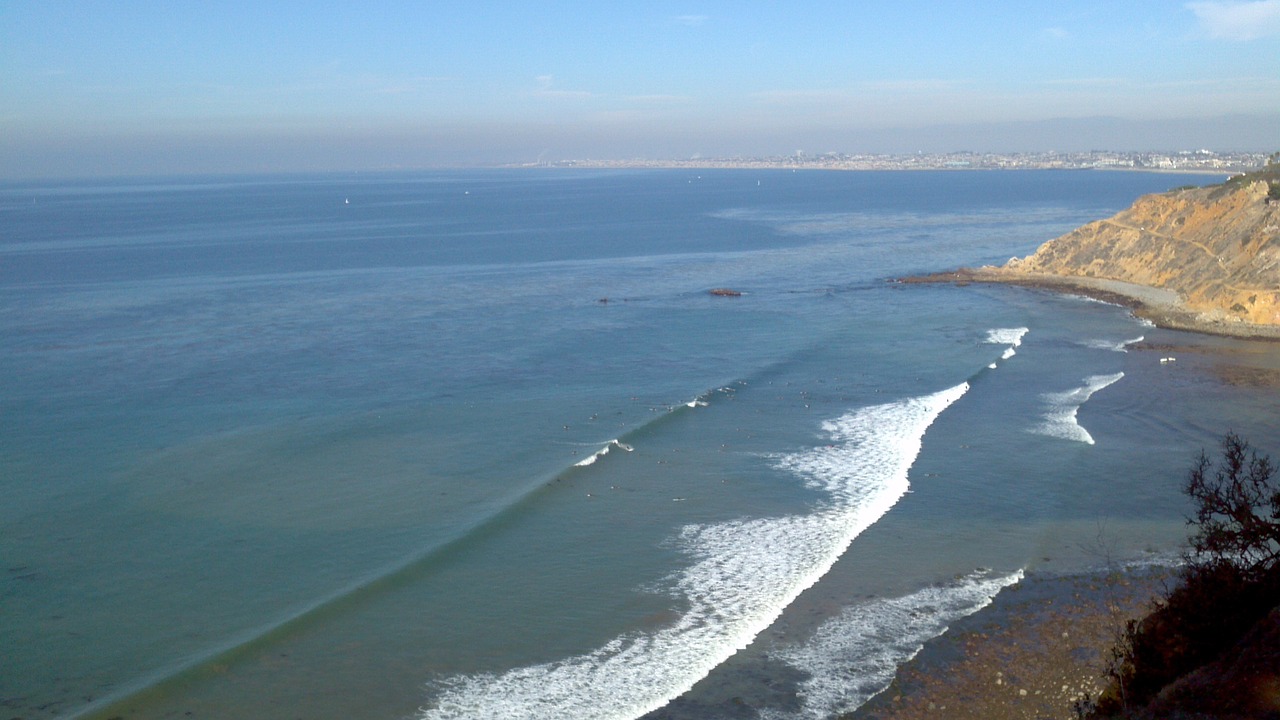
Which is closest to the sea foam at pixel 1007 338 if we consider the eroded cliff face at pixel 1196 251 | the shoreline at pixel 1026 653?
the eroded cliff face at pixel 1196 251

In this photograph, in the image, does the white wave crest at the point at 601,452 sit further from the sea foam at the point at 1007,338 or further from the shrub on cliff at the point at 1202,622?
the sea foam at the point at 1007,338

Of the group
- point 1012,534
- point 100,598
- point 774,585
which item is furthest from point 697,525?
point 100,598

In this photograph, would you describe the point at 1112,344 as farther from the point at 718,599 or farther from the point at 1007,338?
the point at 718,599

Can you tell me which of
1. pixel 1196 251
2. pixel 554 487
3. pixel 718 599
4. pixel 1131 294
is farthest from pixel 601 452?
pixel 1196 251

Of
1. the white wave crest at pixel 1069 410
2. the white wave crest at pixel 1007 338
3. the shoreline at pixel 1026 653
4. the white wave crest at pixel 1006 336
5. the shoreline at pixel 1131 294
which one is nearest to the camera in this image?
the shoreline at pixel 1026 653

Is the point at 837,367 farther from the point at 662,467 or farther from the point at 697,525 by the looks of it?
the point at 697,525
